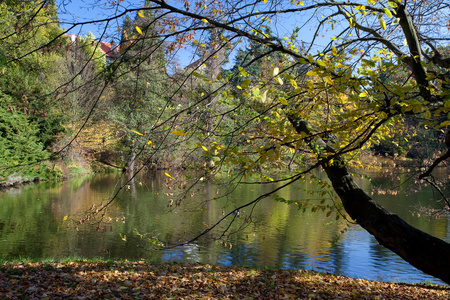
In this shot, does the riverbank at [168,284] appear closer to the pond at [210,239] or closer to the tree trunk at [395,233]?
the pond at [210,239]

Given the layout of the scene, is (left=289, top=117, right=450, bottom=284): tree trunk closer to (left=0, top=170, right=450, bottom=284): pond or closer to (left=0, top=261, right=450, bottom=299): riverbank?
(left=0, top=261, right=450, bottom=299): riverbank

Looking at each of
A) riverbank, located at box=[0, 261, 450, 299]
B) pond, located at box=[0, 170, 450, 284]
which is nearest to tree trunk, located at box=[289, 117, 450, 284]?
riverbank, located at box=[0, 261, 450, 299]

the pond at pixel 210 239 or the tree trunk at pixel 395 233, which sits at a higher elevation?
the tree trunk at pixel 395 233

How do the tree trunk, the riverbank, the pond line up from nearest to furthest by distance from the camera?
1. the tree trunk
2. the riverbank
3. the pond

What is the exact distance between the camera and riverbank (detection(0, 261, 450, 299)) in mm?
3768

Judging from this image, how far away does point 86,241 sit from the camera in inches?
315

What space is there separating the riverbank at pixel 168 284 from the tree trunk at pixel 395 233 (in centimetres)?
133

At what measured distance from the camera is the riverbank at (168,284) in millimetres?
3768

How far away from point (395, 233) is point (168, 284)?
2754 millimetres

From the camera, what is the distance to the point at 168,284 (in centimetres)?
430

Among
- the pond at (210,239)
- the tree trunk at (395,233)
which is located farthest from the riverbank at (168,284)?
the tree trunk at (395,233)

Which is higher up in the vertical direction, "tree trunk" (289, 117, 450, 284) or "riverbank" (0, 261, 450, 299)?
"tree trunk" (289, 117, 450, 284)

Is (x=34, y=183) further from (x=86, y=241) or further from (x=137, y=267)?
(x=137, y=267)

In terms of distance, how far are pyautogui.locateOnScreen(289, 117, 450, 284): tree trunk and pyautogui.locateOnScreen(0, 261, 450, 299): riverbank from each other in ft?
4.36
